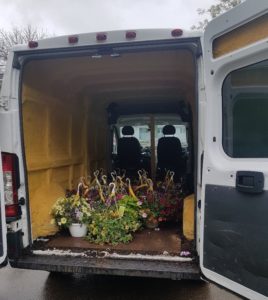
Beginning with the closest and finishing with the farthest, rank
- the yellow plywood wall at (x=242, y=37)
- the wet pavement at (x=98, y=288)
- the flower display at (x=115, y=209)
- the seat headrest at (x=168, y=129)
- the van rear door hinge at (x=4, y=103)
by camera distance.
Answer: the yellow plywood wall at (x=242, y=37)
the van rear door hinge at (x=4, y=103)
the flower display at (x=115, y=209)
the wet pavement at (x=98, y=288)
the seat headrest at (x=168, y=129)

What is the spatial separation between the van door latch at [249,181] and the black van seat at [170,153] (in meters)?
4.76

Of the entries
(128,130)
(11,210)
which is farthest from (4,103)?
(128,130)

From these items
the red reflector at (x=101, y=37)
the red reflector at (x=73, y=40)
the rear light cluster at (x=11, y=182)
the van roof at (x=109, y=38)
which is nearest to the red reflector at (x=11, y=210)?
the rear light cluster at (x=11, y=182)

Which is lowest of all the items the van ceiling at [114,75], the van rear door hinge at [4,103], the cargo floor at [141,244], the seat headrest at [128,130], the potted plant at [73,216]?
the cargo floor at [141,244]

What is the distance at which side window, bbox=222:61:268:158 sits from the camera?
2320 millimetres

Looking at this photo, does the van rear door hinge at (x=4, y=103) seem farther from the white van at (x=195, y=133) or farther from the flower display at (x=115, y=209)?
the flower display at (x=115, y=209)

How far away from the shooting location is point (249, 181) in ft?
7.66

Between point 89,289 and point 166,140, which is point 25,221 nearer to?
point 89,289

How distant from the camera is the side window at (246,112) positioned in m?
2.32

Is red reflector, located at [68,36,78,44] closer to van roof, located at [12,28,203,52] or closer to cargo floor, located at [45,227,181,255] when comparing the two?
van roof, located at [12,28,203,52]

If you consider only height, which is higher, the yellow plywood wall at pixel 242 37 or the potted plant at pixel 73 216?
the yellow plywood wall at pixel 242 37

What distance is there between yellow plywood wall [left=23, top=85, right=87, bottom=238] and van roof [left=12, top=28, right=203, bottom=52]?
0.61 metres

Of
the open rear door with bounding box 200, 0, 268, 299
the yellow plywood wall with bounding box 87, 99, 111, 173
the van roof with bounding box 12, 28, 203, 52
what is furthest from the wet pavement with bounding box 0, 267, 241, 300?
the van roof with bounding box 12, 28, 203, 52

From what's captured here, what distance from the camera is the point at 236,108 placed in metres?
2.50
